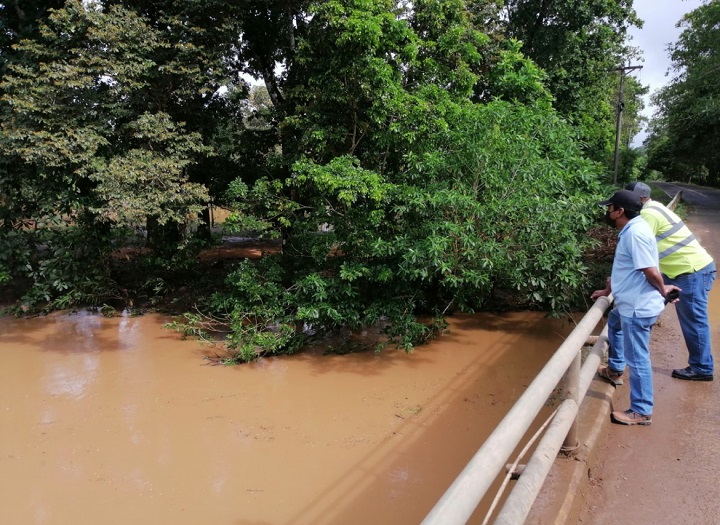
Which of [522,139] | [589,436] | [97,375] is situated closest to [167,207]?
[97,375]

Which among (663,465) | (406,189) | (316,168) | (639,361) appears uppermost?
(316,168)

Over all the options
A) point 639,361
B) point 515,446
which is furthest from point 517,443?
point 639,361

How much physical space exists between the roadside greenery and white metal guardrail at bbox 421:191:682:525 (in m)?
3.69

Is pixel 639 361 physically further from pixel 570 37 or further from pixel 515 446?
pixel 570 37

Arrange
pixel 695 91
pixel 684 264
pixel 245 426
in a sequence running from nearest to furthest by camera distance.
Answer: pixel 684 264, pixel 245 426, pixel 695 91

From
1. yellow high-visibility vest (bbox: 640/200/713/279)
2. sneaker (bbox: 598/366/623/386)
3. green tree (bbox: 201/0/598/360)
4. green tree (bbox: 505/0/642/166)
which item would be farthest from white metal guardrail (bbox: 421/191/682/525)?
green tree (bbox: 505/0/642/166)

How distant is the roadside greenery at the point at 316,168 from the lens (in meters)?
7.00

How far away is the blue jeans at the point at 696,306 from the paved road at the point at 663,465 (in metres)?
0.36

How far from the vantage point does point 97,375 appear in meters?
→ 7.70

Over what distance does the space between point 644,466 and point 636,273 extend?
47.9 inches

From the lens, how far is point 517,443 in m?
1.86

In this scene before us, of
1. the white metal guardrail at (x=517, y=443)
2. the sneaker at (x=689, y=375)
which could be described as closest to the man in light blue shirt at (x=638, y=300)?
the white metal guardrail at (x=517, y=443)

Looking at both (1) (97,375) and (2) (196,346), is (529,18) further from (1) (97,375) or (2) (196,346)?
(1) (97,375)

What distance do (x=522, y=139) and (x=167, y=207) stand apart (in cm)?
592
